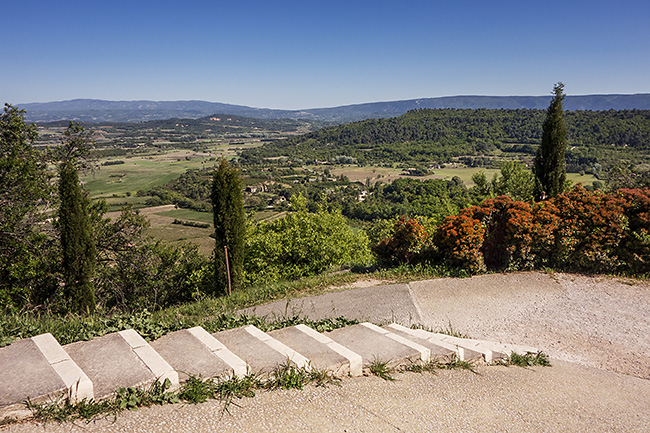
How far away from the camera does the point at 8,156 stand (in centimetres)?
1084

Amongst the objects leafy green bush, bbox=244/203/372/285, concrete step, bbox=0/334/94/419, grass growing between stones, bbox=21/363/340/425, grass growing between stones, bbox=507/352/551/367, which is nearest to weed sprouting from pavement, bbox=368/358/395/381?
grass growing between stones, bbox=21/363/340/425

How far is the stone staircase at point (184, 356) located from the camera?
10.8 ft

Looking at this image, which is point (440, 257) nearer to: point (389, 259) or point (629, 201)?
point (389, 259)

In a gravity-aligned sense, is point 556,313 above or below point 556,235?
below

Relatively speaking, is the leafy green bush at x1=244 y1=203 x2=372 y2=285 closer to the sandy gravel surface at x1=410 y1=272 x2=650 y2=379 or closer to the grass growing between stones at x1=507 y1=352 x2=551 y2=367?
the sandy gravel surface at x1=410 y1=272 x2=650 y2=379

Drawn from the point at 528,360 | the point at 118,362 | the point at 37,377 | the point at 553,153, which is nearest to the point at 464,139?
the point at 553,153

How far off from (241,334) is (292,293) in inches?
175

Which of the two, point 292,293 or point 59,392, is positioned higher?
point 59,392

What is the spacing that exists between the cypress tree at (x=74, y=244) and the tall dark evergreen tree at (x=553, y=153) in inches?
611

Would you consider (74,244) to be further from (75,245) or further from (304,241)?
(304,241)

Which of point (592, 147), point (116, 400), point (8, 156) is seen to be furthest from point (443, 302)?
point (592, 147)

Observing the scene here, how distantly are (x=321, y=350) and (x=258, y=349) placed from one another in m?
0.72

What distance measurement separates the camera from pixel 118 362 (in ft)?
12.4

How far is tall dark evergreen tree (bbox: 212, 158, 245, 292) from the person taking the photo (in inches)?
435
